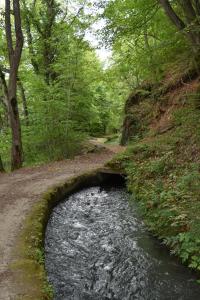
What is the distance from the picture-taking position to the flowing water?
5281 mm

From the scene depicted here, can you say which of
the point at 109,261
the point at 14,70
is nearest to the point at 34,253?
the point at 109,261

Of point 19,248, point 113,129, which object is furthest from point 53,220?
point 113,129

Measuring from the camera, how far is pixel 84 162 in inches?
582

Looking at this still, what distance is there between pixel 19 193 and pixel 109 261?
4277mm

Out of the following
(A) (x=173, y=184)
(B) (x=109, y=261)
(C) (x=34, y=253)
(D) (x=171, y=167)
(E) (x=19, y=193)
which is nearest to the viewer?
(C) (x=34, y=253)

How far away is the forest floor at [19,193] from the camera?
527cm

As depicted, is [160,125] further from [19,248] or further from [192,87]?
[19,248]

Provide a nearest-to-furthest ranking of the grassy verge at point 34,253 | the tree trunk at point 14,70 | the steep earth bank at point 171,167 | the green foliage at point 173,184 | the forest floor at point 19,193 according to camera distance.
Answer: the grassy verge at point 34,253, the forest floor at point 19,193, the green foliage at point 173,184, the steep earth bank at point 171,167, the tree trunk at point 14,70

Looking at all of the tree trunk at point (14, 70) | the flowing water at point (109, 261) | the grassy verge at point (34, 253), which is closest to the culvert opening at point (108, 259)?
the flowing water at point (109, 261)

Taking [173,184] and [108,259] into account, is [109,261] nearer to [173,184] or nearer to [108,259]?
[108,259]

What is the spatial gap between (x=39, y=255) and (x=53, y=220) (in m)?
2.54

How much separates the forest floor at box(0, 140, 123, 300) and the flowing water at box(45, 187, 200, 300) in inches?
30.0

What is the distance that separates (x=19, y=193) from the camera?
963cm

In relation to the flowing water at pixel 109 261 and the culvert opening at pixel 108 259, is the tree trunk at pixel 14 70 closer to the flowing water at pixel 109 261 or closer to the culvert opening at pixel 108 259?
the culvert opening at pixel 108 259
